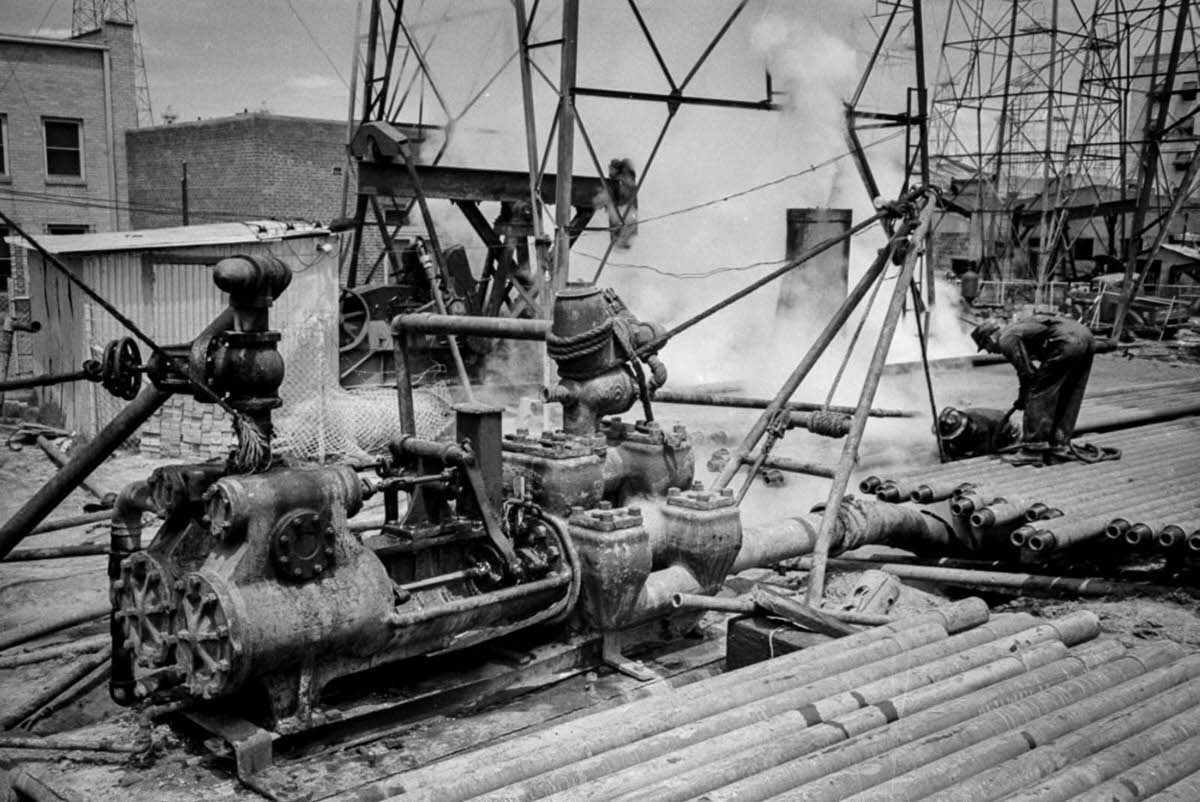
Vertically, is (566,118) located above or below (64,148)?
below

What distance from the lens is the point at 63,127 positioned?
23938 mm

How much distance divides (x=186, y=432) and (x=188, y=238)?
2.53 m

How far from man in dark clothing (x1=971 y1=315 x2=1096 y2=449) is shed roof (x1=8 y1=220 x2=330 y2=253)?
827cm

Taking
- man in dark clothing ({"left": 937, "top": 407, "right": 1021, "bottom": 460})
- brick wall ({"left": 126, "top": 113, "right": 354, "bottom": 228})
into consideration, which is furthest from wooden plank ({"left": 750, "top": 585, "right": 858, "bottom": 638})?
brick wall ({"left": 126, "top": 113, "right": 354, "bottom": 228})

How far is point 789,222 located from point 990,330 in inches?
315

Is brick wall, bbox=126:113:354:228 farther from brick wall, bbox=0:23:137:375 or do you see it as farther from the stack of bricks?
the stack of bricks

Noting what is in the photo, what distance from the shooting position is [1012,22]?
1072 inches

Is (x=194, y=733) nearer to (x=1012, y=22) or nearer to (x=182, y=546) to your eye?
(x=182, y=546)

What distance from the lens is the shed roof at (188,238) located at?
13250 mm

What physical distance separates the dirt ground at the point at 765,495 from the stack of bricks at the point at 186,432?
0.88ft

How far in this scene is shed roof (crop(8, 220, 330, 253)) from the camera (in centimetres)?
1325

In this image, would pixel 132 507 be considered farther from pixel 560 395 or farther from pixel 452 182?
pixel 452 182

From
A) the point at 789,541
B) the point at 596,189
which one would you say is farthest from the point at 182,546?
the point at 596,189

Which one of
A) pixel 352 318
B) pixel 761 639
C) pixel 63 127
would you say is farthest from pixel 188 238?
pixel 63 127
